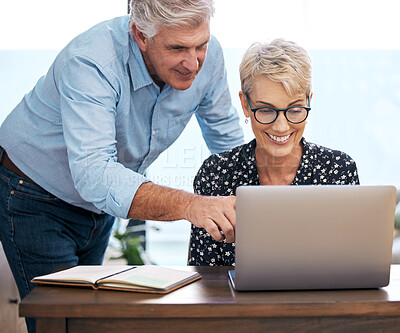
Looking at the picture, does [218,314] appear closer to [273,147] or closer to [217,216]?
[217,216]

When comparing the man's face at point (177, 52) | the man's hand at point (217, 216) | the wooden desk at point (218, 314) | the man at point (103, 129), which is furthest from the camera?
the man's face at point (177, 52)

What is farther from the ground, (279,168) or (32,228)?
(279,168)

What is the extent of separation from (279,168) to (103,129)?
668 mm

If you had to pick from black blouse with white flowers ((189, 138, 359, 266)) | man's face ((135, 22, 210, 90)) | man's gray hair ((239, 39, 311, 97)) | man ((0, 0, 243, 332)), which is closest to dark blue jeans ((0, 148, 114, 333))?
man ((0, 0, 243, 332))

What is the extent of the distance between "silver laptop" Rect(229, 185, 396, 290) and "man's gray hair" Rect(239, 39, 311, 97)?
734 mm

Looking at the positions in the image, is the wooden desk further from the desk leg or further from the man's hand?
the man's hand

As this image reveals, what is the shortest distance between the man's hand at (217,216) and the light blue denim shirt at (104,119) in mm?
246

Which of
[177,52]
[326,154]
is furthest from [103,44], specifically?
[326,154]

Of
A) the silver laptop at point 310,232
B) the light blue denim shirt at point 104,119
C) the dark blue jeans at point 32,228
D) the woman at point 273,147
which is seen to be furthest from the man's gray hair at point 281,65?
the dark blue jeans at point 32,228

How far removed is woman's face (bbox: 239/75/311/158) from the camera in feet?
5.81

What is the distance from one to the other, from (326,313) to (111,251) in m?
2.60

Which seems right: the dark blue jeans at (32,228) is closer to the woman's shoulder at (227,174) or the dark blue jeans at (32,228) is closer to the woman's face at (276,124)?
the woman's shoulder at (227,174)

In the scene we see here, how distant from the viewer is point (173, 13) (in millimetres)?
1620

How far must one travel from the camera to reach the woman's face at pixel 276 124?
177 centimetres
